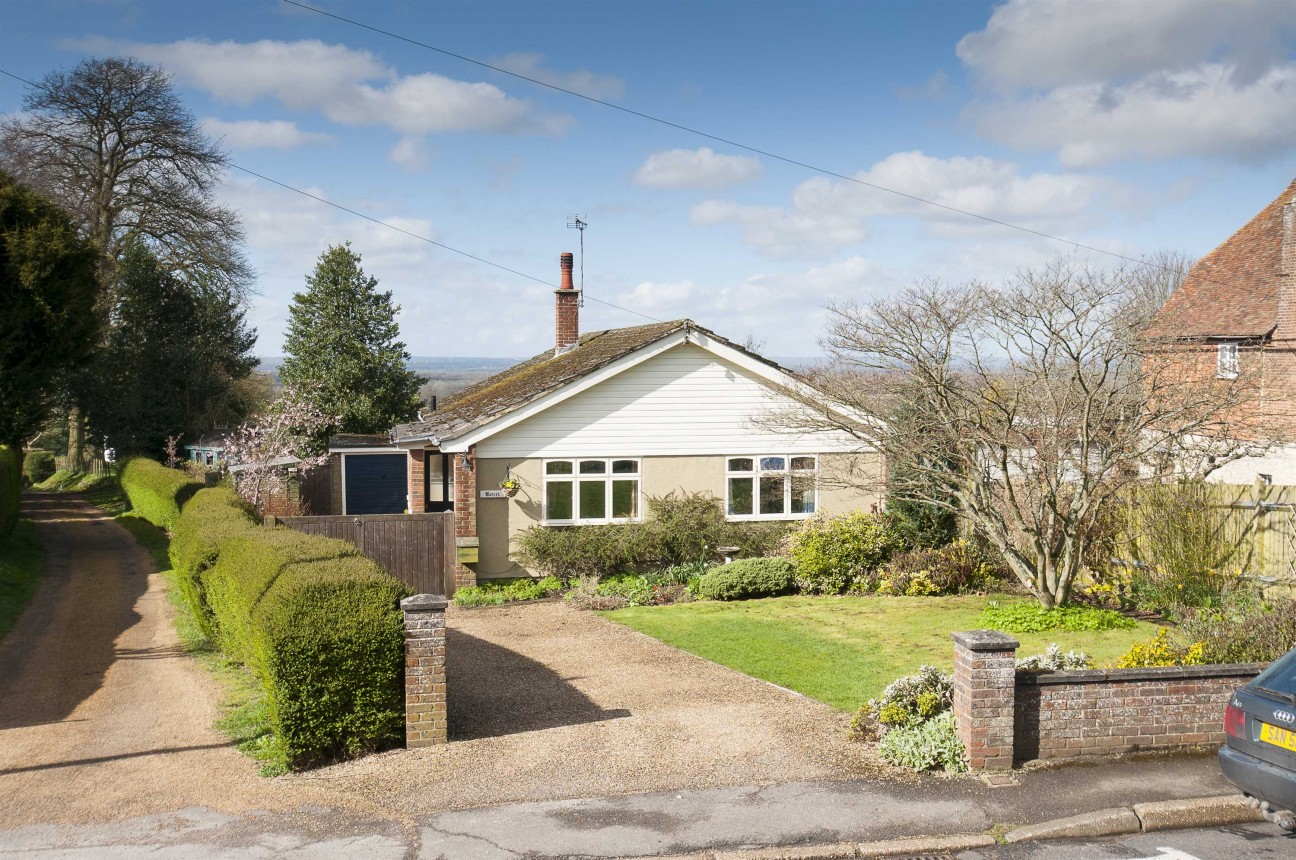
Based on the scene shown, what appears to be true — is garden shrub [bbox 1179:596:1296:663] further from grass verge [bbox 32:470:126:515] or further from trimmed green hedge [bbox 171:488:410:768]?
grass verge [bbox 32:470:126:515]

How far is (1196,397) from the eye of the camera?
13.6 metres

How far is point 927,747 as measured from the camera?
8539 mm

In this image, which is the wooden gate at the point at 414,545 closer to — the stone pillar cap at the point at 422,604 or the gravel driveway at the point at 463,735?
the gravel driveway at the point at 463,735

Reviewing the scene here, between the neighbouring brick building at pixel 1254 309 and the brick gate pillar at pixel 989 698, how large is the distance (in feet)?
37.2

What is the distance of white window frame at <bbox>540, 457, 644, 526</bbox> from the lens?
19.2m

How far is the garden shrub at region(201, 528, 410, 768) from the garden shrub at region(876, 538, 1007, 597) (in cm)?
1073

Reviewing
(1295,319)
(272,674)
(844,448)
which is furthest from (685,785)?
(1295,319)

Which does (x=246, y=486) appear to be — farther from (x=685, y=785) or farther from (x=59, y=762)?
(x=685, y=785)

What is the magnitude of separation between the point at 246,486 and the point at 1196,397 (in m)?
22.2

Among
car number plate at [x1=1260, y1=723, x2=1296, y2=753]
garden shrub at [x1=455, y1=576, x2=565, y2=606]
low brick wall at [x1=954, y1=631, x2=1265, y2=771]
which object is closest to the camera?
car number plate at [x1=1260, y1=723, x2=1296, y2=753]

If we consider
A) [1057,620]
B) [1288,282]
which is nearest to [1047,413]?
[1057,620]

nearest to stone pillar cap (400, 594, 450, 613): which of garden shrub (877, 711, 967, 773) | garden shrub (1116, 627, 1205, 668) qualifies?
garden shrub (877, 711, 967, 773)

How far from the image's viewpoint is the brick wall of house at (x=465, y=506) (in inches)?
726

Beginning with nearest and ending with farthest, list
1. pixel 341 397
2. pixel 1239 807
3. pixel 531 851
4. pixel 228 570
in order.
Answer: pixel 531 851 < pixel 1239 807 < pixel 228 570 < pixel 341 397
